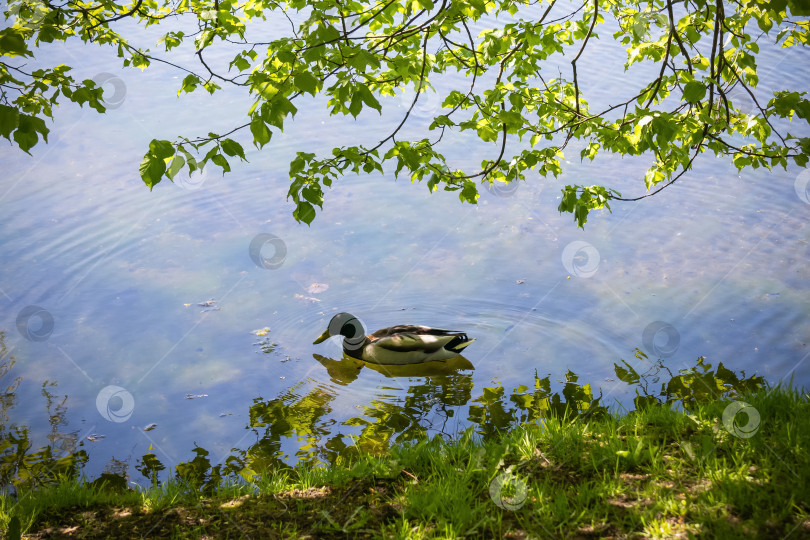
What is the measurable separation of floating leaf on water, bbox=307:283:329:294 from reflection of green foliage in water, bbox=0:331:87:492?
225cm

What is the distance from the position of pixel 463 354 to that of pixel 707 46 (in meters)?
9.47

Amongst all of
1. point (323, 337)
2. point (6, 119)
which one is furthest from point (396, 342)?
point (6, 119)

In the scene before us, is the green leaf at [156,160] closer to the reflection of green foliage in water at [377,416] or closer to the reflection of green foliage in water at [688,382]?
the reflection of green foliage in water at [377,416]

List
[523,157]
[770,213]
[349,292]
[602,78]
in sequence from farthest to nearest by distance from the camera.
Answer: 1. [602,78]
2. [770,213]
3. [349,292]
4. [523,157]

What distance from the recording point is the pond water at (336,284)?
510 centimetres

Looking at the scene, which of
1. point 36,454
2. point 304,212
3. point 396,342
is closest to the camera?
point 304,212

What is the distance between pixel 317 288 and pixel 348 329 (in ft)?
3.09

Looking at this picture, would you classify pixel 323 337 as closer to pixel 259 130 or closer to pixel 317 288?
pixel 317 288

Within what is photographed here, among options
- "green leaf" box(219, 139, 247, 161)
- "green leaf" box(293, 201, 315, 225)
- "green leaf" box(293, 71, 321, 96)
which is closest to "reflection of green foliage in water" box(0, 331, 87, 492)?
"green leaf" box(293, 201, 315, 225)

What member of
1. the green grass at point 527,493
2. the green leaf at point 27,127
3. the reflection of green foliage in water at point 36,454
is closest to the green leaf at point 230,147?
the green leaf at point 27,127

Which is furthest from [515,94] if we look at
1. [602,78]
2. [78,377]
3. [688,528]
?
[602,78]

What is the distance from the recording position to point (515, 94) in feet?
13.3

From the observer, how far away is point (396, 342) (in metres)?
5.34

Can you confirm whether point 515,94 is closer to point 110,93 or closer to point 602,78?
point 602,78
